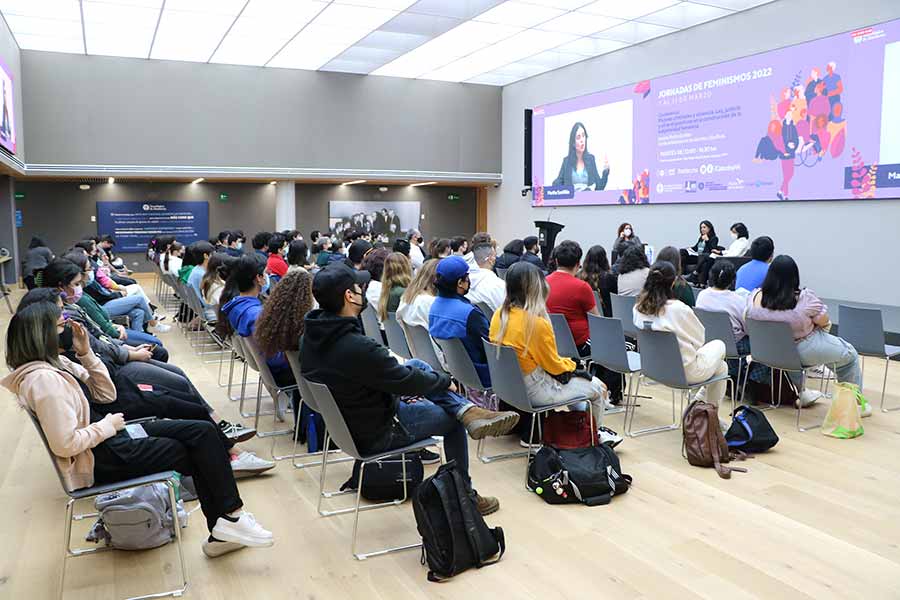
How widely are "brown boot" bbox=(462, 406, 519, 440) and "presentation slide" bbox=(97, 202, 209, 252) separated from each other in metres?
15.8

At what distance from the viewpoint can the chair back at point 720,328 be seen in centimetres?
560

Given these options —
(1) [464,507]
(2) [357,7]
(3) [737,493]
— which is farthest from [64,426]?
(2) [357,7]

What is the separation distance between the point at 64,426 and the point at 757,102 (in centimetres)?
1138

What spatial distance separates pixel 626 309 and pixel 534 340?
2.72 meters

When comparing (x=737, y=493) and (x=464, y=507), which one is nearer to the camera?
(x=464, y=507)

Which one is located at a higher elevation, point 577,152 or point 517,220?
point 577,152

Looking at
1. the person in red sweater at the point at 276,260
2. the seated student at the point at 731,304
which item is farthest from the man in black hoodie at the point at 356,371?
the person in red sweater at the point at 276,260

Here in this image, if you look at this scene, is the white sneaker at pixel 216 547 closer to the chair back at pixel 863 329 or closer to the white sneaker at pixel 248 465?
the white sneaker at pixel 248 465

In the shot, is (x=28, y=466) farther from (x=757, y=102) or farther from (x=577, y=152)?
(x=577, y=152)

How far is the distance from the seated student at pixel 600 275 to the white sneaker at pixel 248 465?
376 cm

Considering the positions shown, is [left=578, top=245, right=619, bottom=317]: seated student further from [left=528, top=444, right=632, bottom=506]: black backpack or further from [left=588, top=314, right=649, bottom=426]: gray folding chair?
[left=528, top=444, right=632, bottom=506]: black backpack

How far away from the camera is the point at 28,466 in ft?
14.9

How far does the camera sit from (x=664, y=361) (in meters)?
4.78

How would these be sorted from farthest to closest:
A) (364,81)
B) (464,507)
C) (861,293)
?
(364,81), (861,293), (464,507)
